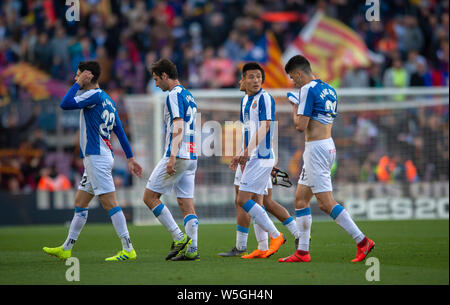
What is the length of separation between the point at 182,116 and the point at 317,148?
1.59 metres

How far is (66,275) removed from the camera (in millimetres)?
7125

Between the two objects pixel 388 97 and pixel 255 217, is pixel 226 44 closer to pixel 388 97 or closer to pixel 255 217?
pixel 388 97

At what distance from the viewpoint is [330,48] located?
2114 centimetres

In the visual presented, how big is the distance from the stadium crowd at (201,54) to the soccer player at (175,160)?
29.6 ft

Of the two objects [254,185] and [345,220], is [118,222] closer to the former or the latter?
[254,185]

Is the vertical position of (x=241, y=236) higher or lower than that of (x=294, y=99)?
lower

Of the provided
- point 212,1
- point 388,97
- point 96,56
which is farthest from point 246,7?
point 388,97

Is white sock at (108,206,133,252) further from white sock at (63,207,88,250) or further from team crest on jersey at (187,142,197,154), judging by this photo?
team crest on jersey at (187,142,197,154)

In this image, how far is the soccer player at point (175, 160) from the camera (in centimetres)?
848

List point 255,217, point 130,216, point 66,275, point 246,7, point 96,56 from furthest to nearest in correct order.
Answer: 1. point 246,7
2. point 96,56
3. point 130,216
4. point 255,217
5. point 66,275

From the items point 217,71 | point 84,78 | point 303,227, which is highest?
point 217,71

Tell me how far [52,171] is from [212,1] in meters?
8.57

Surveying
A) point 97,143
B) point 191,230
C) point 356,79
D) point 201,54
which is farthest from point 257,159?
point 201,54

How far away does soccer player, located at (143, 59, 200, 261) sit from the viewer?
848cm
